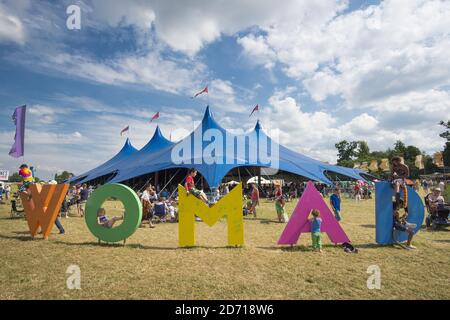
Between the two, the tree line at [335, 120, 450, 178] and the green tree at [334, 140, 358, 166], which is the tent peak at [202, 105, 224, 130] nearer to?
the tree line at [335, 120, 450, 178]

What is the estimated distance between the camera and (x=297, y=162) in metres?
19.3

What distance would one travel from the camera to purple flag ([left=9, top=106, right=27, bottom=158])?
31.0 feet

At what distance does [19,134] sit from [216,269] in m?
8.90

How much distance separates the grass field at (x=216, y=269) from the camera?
348 cm

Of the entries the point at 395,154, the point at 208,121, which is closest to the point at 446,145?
the point at 395,154

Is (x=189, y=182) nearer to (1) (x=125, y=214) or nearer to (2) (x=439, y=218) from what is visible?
(1) (x=125, y=214)

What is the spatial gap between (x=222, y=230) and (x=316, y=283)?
4.42 m

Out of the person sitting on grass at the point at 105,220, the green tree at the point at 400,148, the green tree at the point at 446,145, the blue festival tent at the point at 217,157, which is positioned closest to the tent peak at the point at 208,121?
the blue festival tent at the point at 217,157

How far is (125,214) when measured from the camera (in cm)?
594

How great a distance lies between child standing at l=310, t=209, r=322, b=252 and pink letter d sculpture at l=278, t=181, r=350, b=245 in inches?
7.5

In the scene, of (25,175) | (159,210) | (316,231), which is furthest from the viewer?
(159,210)

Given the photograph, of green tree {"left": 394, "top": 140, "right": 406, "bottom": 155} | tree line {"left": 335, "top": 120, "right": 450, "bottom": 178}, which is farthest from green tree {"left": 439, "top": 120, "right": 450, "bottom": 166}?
green tree {"left": 394, "top": 140, "right": 406, "bottom": 155}
